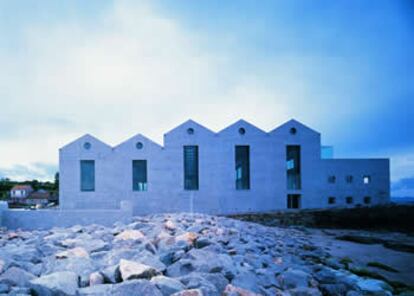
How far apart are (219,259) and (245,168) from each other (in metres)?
14.5

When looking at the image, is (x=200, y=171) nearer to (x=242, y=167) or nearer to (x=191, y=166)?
(x=191, y=166)

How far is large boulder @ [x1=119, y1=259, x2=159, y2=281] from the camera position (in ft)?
8.32

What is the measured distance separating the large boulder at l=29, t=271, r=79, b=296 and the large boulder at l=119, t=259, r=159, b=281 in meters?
0.41

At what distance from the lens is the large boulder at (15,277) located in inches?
92.7

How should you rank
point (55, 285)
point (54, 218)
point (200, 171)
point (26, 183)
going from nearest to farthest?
point (55, 285) → point (54, 218) → point (200, 171) → point (26, 183)

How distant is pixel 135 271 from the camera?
2.60m

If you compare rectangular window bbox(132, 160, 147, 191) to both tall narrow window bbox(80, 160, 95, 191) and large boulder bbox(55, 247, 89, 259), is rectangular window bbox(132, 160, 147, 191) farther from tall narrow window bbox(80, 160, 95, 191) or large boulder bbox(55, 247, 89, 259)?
large boulder bbox(55, 247, 89, 259)

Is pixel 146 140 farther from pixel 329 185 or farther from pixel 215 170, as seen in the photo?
pixel 329 185

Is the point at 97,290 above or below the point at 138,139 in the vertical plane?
below

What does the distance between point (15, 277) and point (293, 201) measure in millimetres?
18179

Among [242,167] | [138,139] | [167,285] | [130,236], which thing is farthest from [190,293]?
[242,167]

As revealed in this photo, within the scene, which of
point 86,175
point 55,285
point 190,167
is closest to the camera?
point 55,285

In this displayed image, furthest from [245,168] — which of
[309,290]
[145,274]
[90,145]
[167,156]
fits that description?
[145,274]

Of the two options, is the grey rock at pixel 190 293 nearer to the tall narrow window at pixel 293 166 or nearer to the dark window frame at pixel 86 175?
the dark window frame at pixel 86 175
